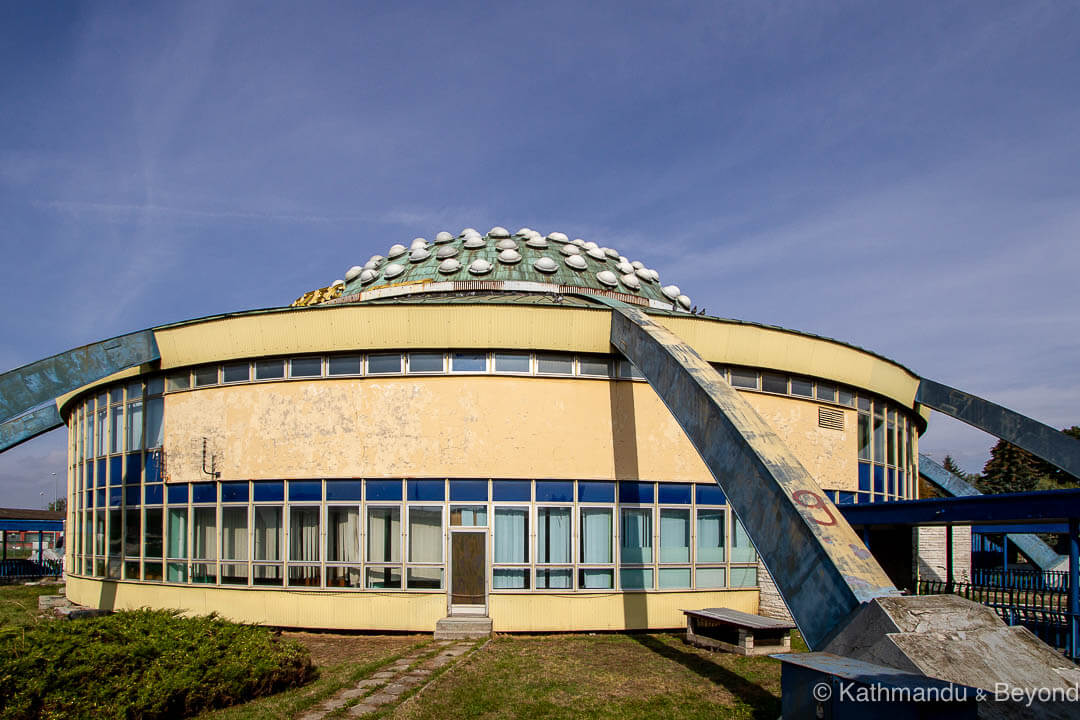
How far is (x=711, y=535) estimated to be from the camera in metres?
17.2

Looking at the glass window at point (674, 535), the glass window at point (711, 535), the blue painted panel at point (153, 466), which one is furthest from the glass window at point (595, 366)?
the blue painted panel at point (153, 466)

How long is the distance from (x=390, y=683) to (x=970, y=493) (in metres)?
30.2

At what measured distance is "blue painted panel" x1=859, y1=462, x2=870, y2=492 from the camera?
64.3 feet

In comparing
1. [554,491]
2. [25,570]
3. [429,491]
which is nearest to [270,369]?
[429,491]

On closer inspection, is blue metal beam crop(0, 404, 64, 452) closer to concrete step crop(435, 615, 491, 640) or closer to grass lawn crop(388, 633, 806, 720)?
concrete step crop(435, 615, 491, 640)

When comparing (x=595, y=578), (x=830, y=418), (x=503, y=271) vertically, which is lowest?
(x=595, y=578)

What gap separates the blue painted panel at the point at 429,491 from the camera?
1606 centimetres

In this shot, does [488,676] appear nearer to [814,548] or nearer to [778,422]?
[814,548]

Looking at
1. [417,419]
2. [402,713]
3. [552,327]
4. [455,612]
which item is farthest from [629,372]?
[402,713]

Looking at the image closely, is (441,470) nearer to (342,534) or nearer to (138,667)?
(342,534)

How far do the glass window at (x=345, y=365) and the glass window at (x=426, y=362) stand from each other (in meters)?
1.09

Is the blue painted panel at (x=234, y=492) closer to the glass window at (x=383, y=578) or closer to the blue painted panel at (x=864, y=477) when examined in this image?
the glass window at (x=383, y=578)

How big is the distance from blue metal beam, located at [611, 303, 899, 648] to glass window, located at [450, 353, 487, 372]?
450 centimetres

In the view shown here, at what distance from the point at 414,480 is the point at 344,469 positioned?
4.83 ft
